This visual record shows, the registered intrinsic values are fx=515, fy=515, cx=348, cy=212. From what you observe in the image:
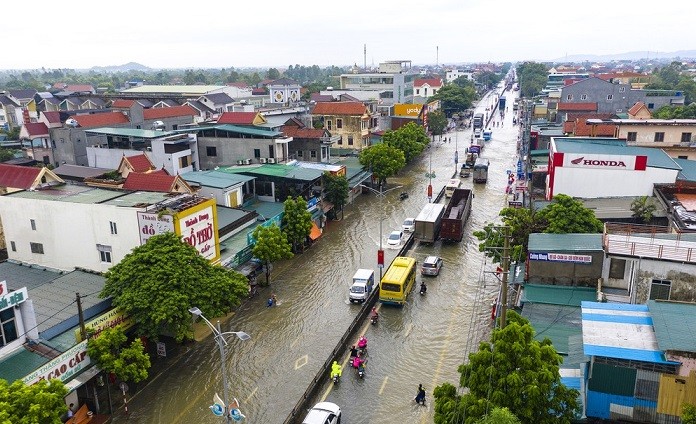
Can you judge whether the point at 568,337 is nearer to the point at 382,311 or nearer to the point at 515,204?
the point at 382,311

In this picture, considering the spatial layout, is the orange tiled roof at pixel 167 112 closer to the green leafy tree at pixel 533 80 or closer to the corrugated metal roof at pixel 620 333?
the corrugated metal roof at pixel 620 333

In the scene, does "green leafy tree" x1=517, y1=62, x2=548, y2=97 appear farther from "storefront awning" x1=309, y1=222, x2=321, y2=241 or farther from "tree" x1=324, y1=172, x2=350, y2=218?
"storefront awning" x1=309, y1=222, x2=321, y2=241

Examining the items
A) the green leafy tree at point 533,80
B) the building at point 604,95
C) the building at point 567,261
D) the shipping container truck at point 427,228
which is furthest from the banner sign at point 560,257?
the green leafy tree at point 533,80

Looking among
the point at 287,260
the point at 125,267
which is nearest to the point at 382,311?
the point at 287,260

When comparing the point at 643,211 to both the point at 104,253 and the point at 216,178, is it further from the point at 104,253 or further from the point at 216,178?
the point at 104,253

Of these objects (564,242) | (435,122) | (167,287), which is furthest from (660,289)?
(435,122)
